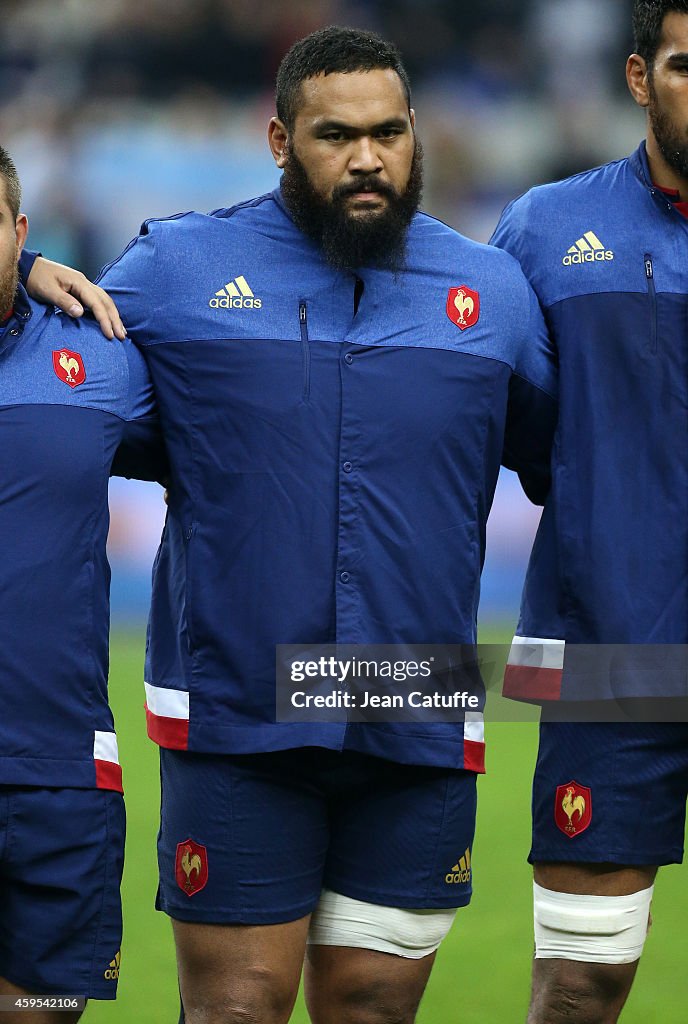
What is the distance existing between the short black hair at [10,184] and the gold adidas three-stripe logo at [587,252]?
3.62 feet

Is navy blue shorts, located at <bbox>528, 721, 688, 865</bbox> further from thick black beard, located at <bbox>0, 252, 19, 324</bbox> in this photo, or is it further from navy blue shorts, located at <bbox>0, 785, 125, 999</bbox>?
thick black beard, located at <bbox>0, 252, 19, 324</bbox>

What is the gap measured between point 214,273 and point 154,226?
178 millimetres

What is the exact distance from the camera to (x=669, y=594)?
312 cm

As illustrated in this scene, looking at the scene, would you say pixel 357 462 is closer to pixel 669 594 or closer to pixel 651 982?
pixel 669 594

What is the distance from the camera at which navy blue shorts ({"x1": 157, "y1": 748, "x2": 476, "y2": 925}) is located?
2.87 meters

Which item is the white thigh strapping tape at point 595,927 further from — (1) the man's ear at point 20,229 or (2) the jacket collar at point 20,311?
(1) the man's ear at point 20,229

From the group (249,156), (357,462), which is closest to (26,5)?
(249,156)

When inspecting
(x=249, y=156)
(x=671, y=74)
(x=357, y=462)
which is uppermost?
(x=671, y=74)

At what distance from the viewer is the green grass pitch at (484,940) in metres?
4.18

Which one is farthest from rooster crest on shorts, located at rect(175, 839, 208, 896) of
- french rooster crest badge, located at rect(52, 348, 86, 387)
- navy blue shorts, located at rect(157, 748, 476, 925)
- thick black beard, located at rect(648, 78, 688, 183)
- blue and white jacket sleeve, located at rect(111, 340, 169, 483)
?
thick black beard, located at rect(648, 78, 688, 183)

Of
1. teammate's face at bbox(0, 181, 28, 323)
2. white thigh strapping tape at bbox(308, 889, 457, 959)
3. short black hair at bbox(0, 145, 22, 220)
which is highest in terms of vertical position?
short black hair at bbox(0, 145, 22, 220)

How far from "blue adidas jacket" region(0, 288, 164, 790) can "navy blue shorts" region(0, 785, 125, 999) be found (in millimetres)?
46

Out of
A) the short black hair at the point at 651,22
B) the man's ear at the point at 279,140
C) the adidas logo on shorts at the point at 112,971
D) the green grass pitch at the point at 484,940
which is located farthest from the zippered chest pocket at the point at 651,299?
the adidas logo on shorts at the point at 112,971

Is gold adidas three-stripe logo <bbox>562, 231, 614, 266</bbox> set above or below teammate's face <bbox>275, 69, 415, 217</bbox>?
below
